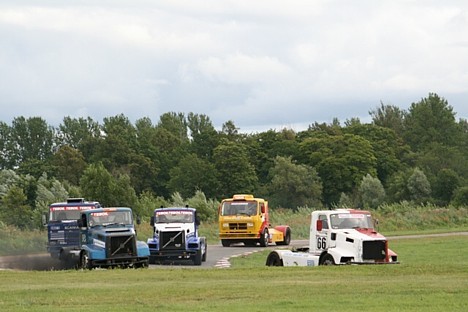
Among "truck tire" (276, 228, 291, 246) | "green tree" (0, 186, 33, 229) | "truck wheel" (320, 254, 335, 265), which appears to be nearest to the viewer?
"truck wheel" (320, 254, 335, 265)

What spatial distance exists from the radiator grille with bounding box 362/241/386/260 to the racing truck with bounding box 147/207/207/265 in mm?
9939

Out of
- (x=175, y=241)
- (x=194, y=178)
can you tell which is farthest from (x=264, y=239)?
(x=194, y=178)

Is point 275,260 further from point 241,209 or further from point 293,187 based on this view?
point 293,187

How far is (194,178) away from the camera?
434 ft

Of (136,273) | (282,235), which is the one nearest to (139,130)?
(282,235)

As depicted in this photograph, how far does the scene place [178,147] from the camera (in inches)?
5925

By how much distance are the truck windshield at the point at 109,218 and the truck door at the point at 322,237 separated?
750cm

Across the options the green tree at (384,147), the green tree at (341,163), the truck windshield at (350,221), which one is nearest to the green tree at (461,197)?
the green tree at (341,163)

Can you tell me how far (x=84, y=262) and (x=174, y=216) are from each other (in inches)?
266

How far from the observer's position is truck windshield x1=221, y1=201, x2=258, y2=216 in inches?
2239

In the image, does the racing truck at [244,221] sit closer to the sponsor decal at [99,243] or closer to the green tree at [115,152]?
the sponsor decal at [99,243]

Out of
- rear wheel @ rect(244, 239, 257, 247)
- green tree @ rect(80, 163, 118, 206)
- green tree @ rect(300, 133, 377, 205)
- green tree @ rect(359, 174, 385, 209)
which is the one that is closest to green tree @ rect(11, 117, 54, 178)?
green tree @ rect(300, 133, 377, 205)

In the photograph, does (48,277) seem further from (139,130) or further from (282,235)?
(139,130)

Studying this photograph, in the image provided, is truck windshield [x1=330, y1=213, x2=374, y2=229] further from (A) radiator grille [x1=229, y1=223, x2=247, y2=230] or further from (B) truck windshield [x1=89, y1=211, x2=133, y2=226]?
(A) radiator grille [x1=229, y1=223, x2=247, y2=230]
